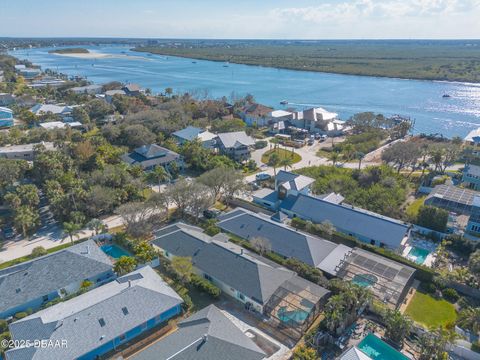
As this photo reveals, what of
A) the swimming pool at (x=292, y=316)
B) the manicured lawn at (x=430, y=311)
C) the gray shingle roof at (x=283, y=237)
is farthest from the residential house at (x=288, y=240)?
the manicured lawn at (x=430, y=311)

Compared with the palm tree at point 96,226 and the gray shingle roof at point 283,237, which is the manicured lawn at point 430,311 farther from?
the palm tree at point 96,226

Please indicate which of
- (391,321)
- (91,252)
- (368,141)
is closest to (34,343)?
(91,252)

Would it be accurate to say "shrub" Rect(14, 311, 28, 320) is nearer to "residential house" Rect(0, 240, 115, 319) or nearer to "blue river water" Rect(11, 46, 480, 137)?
"residential house" Rect(0, 240, 115, 319)

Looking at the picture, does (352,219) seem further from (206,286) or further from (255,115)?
(255,115)

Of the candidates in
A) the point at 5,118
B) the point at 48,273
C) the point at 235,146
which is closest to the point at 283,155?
the point at 235,146

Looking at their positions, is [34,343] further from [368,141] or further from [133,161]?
[368,141]

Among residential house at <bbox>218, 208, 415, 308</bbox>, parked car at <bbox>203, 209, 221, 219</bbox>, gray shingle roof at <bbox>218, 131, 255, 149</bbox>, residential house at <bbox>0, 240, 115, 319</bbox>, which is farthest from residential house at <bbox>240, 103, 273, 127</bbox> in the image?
residential house at <bbox>0, 240, 115, 319</bbox>
